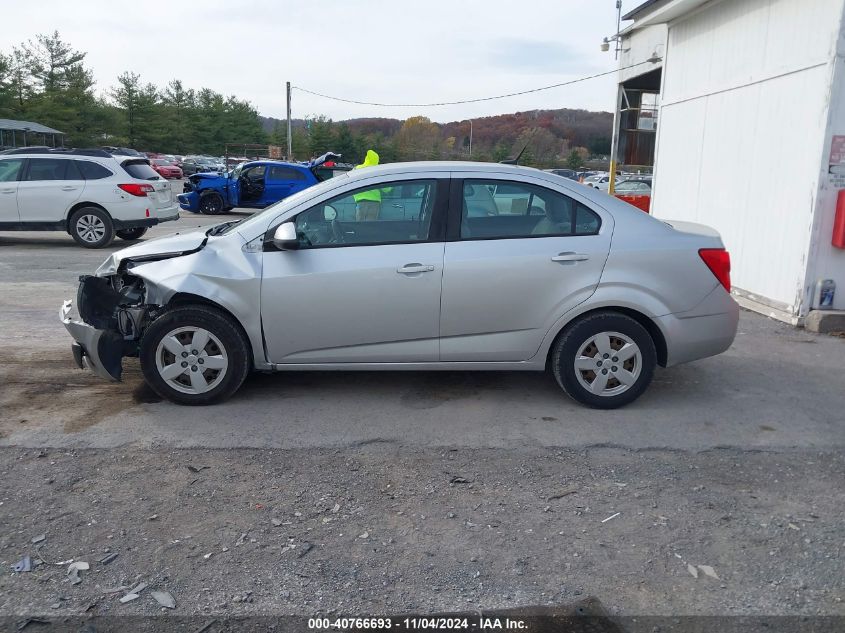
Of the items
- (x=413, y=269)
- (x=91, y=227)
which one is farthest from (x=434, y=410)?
(x=91, y=227)

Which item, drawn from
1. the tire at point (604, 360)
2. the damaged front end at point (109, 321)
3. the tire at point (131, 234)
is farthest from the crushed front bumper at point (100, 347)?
the tire at point (131, 234)

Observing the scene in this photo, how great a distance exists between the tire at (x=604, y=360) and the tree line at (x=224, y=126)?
15735mm

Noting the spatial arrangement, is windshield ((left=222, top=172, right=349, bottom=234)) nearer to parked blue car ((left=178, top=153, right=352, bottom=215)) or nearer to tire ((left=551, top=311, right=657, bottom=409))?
tire ((left=551, top=311, right=657, bottom=409))

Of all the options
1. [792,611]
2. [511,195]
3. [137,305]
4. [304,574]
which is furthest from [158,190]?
[792,611]

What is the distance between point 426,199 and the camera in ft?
17.3

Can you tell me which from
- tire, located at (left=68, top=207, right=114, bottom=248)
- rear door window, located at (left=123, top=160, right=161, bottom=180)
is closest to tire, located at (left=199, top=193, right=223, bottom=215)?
rear door window, located at (left=123, top=160, right=161, bottom=180)

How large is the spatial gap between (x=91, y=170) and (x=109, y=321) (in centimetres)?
934

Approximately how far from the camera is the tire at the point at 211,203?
22438 millimetres

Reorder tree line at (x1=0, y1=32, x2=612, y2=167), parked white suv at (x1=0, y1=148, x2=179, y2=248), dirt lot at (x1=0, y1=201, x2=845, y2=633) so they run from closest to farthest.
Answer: dirt lot at (x1=0, y1=201, x2=845, y2=633) → parked white suv at (x1=0, y1=148, x2=179, y2=248) → tree line at (x1=0, y1=32, x2=612, y2=167)

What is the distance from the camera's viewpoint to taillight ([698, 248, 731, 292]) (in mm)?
5293

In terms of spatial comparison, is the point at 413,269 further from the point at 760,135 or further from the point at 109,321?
the point at 760,135

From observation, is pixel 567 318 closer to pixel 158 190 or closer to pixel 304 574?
pixel 304 574

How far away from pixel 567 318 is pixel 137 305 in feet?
10.1

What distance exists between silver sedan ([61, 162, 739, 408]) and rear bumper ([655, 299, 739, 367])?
1 centimetres
